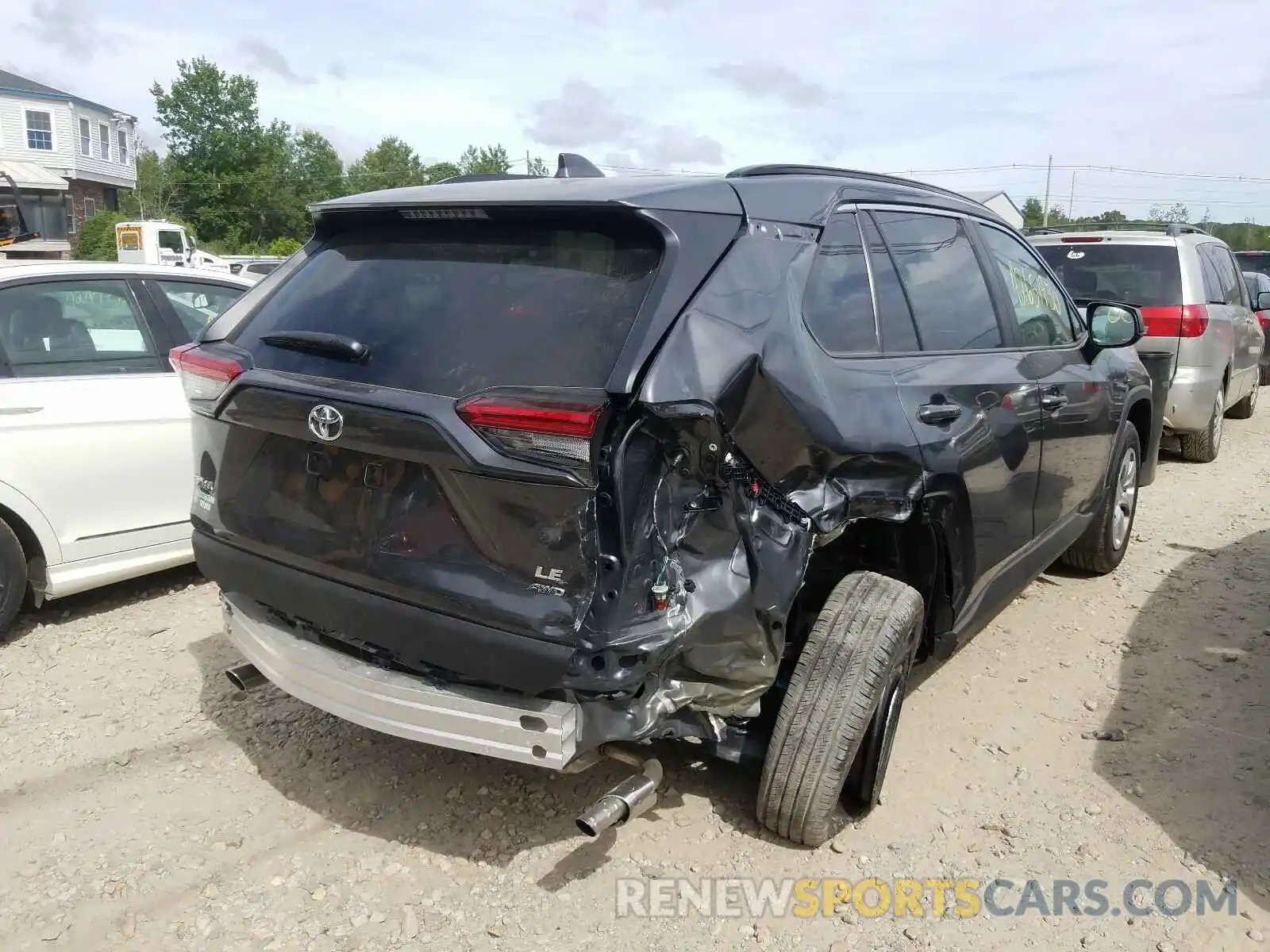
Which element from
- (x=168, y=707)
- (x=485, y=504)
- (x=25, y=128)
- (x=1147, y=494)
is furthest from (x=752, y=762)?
(x=25, y=128)

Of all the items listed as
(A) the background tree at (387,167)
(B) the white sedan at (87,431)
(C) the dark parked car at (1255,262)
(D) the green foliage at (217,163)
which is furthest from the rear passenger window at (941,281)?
(A) the background tree at (387,167)

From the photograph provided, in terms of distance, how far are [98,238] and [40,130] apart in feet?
41.1

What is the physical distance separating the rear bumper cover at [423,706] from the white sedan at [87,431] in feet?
6.78

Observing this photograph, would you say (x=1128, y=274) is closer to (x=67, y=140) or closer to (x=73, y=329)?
(x=73, y=329)

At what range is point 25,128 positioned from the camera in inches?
1874

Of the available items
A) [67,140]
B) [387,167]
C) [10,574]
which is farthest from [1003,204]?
[387,167]

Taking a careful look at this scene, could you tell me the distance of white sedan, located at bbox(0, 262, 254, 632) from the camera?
14.3 feet

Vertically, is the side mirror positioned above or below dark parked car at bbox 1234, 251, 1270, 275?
below

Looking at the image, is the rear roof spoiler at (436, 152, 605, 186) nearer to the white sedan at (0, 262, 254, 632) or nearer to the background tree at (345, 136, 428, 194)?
the white sedan at (0, 262, 254, 632)

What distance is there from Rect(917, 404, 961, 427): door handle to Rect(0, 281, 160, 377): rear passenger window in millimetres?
3651

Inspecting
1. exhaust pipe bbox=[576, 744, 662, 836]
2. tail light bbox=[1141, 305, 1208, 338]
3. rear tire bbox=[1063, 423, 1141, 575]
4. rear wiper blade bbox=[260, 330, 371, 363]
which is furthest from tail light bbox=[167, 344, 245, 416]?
tail light bbox=[1141, 305, 1208, 338]

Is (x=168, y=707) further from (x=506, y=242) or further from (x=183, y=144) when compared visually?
(x=183, y=144)

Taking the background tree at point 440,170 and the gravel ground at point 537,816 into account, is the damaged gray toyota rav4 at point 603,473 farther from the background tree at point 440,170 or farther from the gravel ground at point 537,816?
the background tree at point 440,170

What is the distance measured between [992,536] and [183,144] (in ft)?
235
